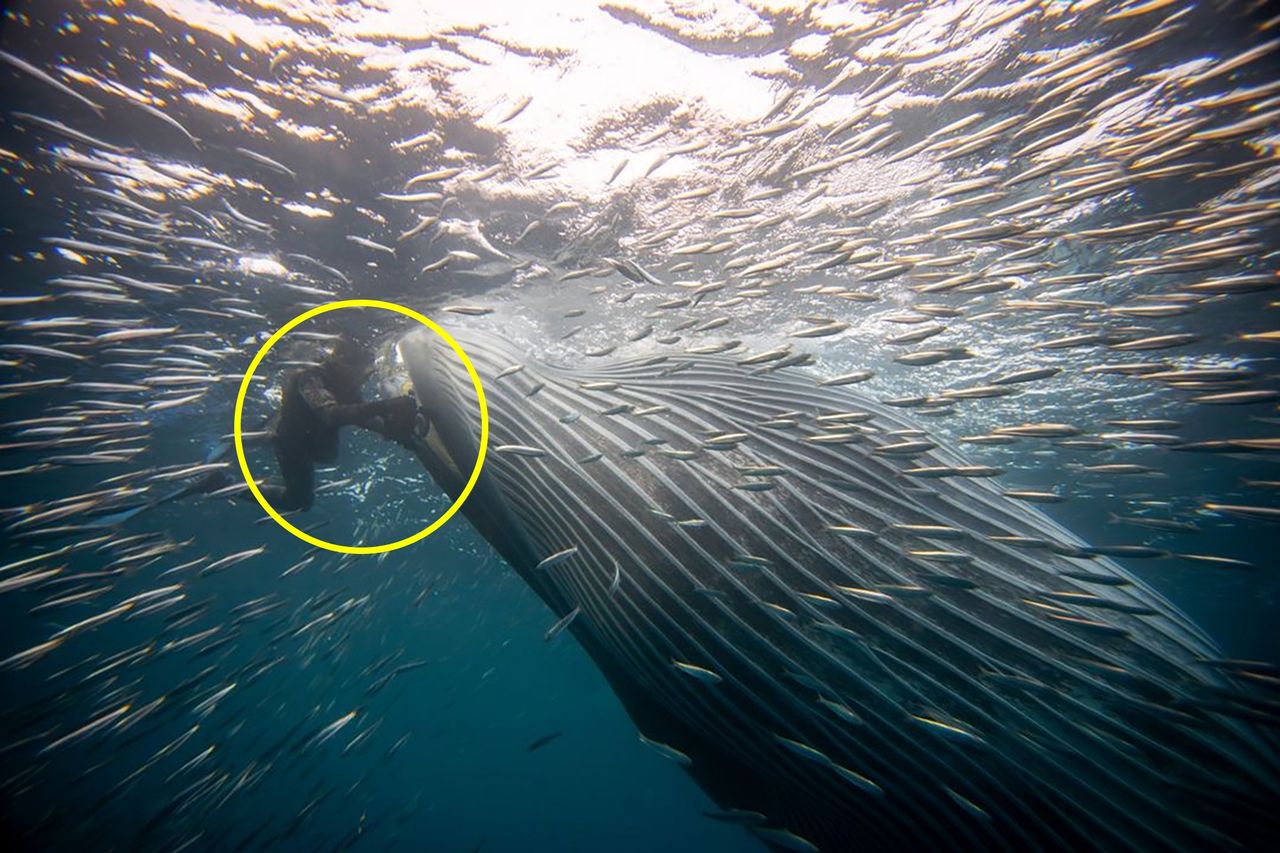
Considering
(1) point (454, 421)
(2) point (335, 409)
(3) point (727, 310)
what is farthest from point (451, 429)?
(3) point (727, 310)

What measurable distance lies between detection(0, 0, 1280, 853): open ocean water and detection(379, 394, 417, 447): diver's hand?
1.11 m

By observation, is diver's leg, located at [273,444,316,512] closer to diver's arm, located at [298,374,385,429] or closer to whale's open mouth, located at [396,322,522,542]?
diver's arm, located at [298,374,385,429]

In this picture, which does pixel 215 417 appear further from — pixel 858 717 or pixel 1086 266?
pixel 1086 266

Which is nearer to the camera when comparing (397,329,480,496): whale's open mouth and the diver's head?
(397,329,480,496): whale's open mouth

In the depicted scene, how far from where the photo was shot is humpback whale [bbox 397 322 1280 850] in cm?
283

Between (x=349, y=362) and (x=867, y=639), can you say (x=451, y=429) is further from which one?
(x=349, y=362)

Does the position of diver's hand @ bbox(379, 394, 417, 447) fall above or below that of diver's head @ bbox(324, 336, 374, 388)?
below

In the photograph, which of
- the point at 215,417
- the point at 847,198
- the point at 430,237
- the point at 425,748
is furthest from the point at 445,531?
the point at 425,748

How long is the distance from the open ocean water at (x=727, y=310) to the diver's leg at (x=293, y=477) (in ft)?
2.41

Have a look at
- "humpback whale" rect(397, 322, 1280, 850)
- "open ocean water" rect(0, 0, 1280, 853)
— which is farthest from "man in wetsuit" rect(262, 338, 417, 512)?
"humpback whale" rect(397, 322, 1280, 850)

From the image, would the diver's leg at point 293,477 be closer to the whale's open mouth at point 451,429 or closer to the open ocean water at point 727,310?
the open ocean water at point 727,310

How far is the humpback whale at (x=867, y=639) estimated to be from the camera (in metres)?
2.83

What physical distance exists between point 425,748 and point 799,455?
282ft

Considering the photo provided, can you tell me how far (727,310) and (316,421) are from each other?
812 cm
